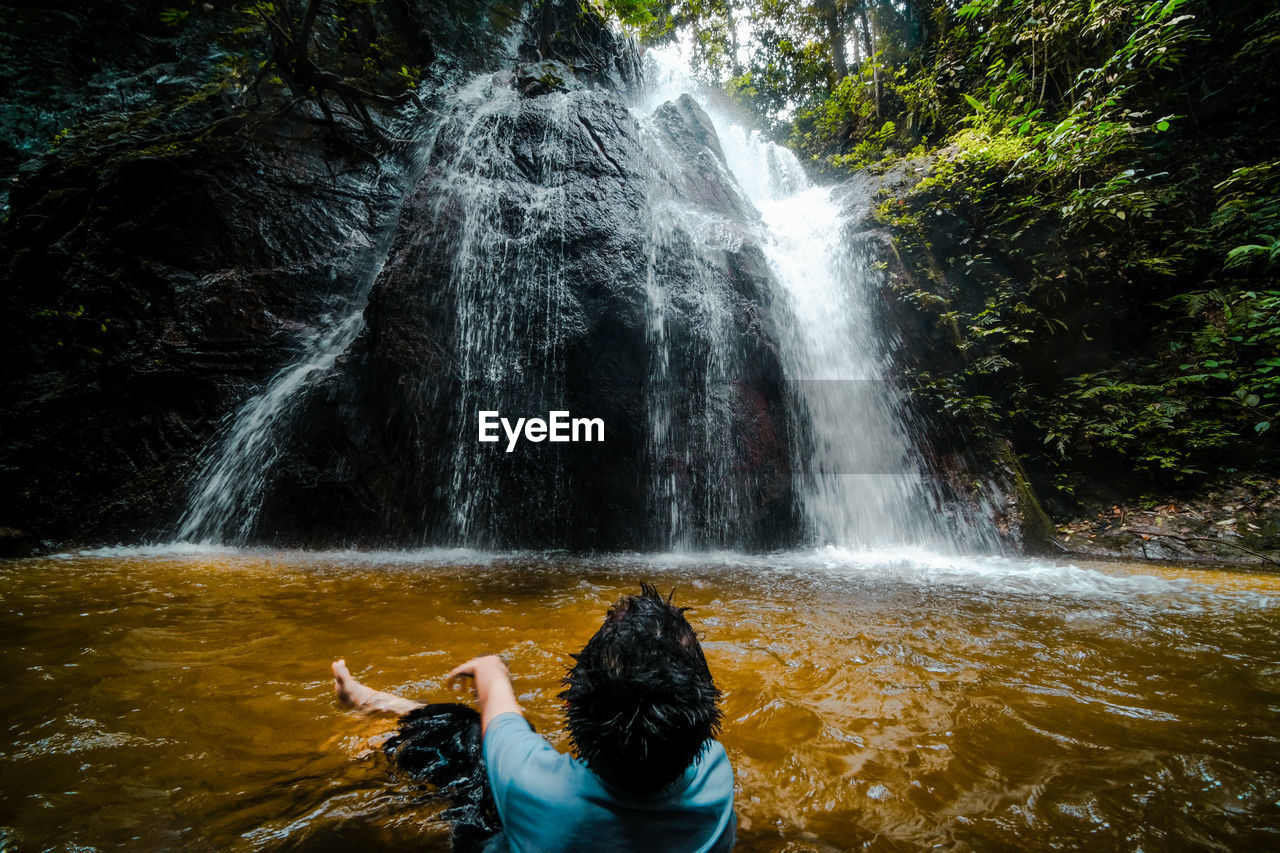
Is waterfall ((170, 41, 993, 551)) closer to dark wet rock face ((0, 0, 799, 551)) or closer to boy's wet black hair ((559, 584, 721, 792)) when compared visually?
dark wet rock face ((0, 0, 799, 551))

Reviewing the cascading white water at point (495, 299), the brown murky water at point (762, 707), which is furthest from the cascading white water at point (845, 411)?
the brown murky water at point (762, 707)

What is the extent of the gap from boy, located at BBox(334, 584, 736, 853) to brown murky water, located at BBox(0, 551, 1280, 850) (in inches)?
22.1

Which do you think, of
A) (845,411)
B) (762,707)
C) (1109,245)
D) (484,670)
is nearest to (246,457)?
(484,670)

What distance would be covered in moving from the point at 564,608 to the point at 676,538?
3.25 metres

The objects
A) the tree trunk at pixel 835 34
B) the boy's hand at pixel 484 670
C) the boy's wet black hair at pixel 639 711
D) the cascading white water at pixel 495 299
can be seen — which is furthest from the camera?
the tree trunk at pixel 835 34

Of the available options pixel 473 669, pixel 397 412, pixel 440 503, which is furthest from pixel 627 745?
pixel 397 412

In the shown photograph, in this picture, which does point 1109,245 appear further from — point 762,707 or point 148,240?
point 148,240

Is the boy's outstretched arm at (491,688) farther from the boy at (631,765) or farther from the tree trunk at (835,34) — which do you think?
the tree trunk at (835,34)

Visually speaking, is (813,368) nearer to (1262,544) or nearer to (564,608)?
(1262,544)

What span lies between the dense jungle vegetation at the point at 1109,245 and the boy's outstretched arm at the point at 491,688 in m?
8.33

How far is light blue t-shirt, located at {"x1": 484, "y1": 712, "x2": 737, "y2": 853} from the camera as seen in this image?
38.2 inches

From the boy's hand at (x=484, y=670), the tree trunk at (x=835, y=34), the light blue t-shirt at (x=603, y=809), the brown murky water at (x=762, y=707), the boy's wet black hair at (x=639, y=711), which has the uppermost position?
the tree trunk at (x=835, y=34)

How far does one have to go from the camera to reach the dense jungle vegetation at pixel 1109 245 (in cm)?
637

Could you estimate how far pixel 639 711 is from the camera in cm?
94
